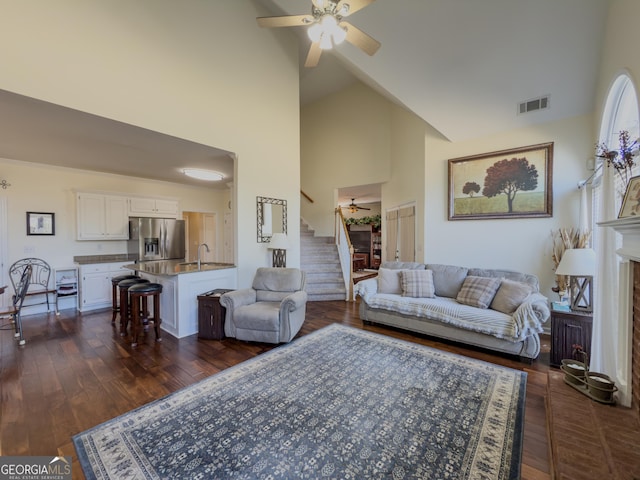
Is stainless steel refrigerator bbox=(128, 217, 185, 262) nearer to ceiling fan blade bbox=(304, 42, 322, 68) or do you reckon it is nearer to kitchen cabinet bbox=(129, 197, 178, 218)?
kitchen cabinet bbox=(129, 197, 178, 218)

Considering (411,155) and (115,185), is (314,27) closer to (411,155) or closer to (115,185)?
(411,155)

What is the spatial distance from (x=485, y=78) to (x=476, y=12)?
82 cm

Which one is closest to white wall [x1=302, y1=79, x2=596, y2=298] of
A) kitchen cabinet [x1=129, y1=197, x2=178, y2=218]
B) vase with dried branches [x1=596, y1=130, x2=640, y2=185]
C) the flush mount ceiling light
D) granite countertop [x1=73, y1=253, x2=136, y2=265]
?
vase with dried branches [x1=596, y1=130, x2=640, y2=185]

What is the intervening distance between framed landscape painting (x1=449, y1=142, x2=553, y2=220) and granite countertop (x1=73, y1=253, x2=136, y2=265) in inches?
252

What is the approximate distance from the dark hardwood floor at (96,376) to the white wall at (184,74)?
1.52 meters

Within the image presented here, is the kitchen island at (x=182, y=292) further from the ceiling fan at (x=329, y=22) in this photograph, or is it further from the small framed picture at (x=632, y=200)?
the small framed picture at (x=632, y=200)

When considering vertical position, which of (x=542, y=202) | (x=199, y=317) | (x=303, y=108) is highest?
(x=303, y=108)

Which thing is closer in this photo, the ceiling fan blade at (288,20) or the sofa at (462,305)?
the ceiling fan blade at (288,20)

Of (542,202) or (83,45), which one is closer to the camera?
(83,45)

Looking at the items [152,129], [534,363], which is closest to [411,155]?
[534,363]

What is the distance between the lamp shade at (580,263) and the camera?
2518 mm

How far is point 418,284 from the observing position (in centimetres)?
386

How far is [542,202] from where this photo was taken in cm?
370

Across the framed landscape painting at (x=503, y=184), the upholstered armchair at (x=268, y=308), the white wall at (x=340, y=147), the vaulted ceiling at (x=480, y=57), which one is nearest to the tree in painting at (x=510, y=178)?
the framed landscape painting at (x=503, y=184)
